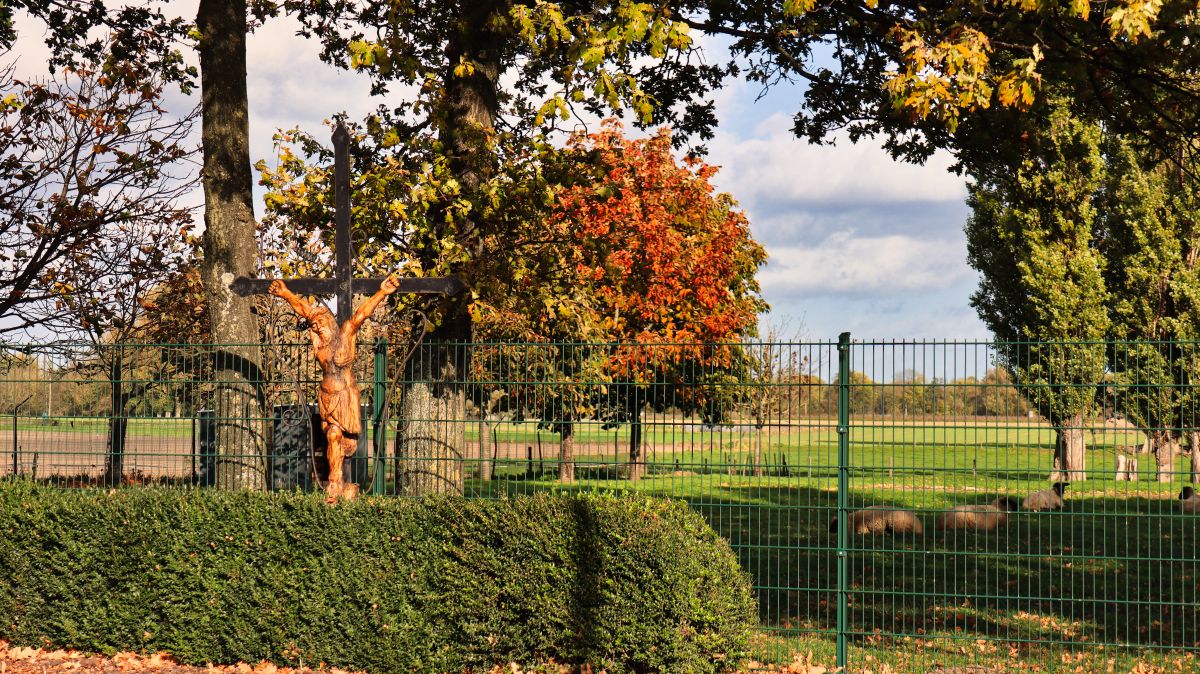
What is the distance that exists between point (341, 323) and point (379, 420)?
1121 mm

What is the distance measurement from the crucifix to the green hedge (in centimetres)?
64

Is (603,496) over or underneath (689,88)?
underneath

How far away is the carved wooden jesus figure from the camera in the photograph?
9.49 metres

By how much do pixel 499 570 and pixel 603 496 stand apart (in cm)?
106

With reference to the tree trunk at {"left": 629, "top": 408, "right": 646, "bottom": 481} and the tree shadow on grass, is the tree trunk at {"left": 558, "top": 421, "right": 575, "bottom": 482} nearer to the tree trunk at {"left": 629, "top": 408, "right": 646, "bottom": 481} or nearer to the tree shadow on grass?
the tree shadow on grass

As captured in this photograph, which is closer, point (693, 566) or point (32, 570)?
point (693, 566)

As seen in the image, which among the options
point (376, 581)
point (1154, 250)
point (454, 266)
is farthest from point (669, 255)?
point (376, 581)

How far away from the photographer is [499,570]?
8.73 metres

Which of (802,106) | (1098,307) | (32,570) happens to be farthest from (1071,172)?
(32,570)

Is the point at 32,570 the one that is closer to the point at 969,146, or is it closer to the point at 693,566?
the point at 693,566

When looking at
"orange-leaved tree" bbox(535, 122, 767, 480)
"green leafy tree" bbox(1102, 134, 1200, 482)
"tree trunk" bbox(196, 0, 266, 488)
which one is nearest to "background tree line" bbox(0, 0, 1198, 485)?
"tree trunk" bbox(196, 0, 266, 488)

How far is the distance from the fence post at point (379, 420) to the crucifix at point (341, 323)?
454 millimetres

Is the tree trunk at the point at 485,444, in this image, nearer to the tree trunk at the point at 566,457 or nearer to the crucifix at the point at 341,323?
the tree trunk at the point at 566,457

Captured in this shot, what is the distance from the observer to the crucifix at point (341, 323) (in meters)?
9.50
